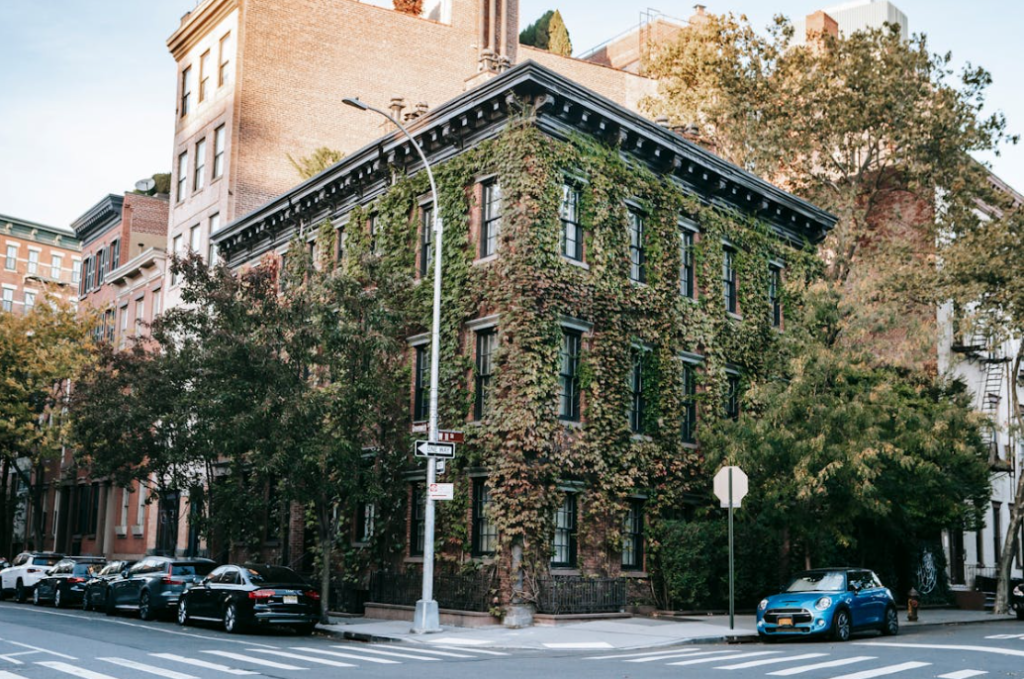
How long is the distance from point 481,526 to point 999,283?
756 inches

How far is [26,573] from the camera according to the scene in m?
33.4

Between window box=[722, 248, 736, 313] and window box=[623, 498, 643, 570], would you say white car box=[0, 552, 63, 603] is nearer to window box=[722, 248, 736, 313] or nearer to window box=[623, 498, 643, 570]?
window box=[623, 498, 643, 570]

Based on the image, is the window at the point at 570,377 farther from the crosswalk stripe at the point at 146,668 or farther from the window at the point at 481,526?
the crosswalk stripe at the point at 146,668

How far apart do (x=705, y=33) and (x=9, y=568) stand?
31.8 m

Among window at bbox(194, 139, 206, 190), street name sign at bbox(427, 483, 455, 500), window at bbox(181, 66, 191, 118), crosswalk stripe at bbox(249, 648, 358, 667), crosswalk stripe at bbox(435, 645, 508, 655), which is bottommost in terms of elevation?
crosswalk stripe at bbox(435, 645, 508, 655)

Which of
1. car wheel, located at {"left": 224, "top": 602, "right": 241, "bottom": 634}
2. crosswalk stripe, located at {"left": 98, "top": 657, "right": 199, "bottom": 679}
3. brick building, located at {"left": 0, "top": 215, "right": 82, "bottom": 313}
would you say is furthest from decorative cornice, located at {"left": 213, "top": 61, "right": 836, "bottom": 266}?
brick building, located at {"left": 0, "top": 215, "right": 82, "bottom": 313}

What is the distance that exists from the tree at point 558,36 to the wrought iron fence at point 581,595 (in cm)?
5396

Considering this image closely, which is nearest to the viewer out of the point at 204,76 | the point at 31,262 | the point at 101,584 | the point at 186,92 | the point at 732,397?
the point at 101,584

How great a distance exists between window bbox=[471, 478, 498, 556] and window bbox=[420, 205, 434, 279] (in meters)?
6.25

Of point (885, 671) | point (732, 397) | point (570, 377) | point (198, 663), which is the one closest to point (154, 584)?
point (570, 377)

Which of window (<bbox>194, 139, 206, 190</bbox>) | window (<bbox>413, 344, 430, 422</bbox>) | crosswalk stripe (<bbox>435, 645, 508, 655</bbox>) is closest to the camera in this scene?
crosswalk stripe (<bbox>435, 645, 508, 655</bbox>)

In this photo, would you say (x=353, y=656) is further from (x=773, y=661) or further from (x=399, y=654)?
(x=773, y=661)

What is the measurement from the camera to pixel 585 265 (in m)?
26.9

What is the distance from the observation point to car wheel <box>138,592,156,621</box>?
26.1 metres
